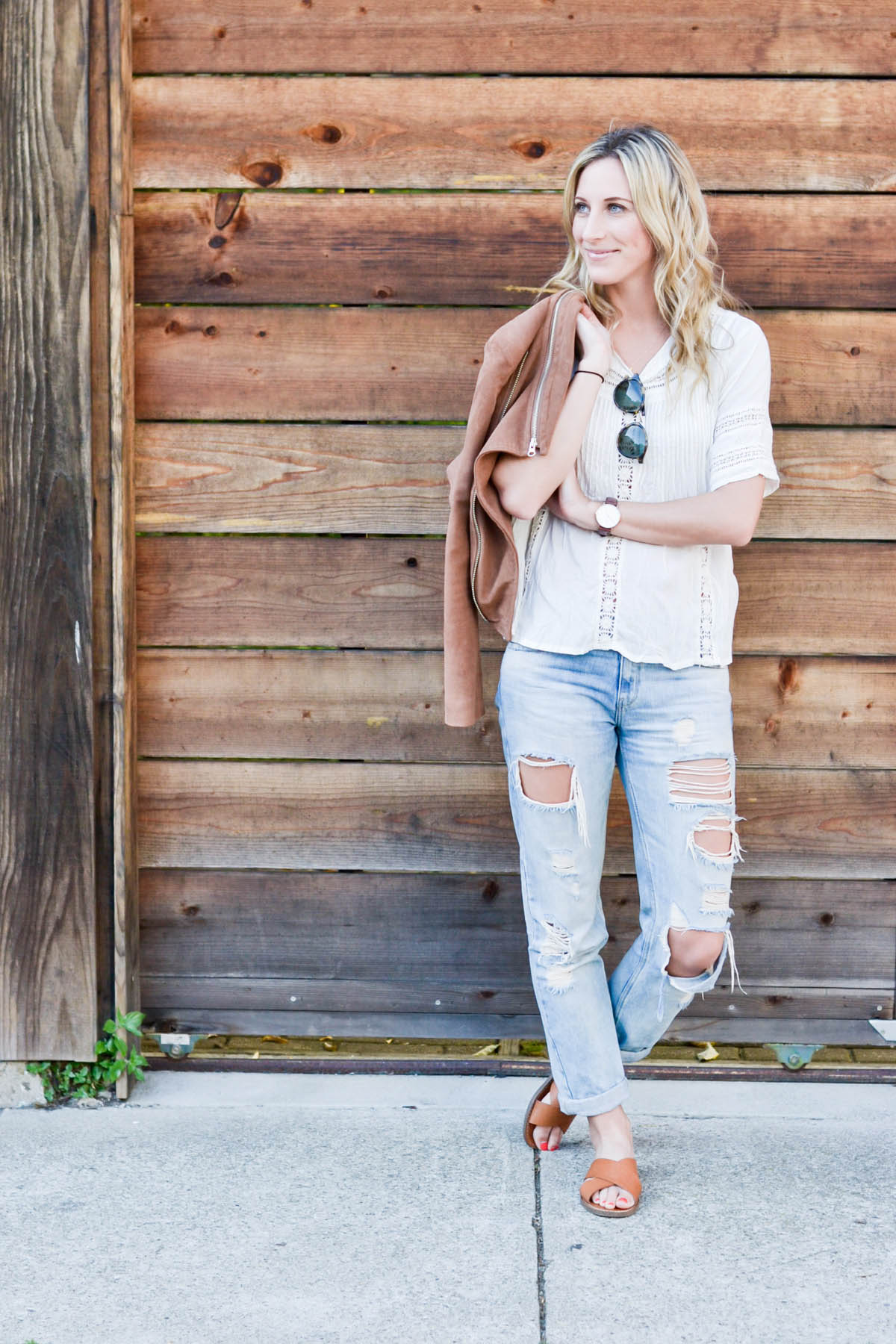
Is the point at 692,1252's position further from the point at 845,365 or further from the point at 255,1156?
the point at 845,365

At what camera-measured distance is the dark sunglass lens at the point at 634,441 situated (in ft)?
6.88

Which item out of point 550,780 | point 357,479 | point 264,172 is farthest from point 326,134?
point 550,780

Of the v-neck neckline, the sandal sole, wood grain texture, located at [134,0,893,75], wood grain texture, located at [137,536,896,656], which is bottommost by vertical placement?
the sandal sole

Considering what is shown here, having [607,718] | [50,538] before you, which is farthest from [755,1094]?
[50,538]

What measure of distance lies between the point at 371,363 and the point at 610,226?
27.1 inches

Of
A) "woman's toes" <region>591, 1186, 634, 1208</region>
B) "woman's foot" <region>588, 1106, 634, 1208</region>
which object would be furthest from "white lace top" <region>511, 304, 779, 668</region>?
"woman's toes" <region>591, 1186, 634, 1208</region>

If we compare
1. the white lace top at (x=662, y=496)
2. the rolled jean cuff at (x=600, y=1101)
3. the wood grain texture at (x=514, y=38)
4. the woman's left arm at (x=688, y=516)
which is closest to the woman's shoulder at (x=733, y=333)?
the white lace top at (x=662, y=496)

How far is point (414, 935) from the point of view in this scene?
2.73 metres

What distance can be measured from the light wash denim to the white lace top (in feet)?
0.16

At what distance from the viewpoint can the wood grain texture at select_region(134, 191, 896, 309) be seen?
2523 mm

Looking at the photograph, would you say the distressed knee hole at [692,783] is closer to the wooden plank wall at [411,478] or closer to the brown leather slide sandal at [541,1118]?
the wooden plank wall at [411,478]

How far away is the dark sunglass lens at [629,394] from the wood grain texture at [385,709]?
72cm

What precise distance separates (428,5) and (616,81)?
43 cm

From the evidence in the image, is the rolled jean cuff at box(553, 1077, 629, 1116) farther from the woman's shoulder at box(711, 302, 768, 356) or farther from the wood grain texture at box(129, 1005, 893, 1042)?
the woman's shoulder at box(711, 302, 768, 356)
